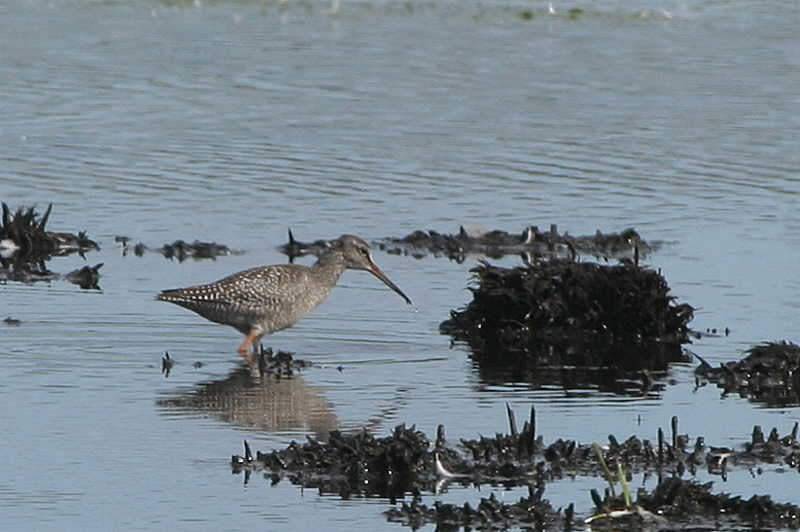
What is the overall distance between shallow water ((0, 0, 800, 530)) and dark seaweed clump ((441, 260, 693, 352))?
292 mm

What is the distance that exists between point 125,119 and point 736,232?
7.67 m

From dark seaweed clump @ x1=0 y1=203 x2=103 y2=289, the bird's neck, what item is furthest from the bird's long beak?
dark seaweed clump @ x1=0 y1=203 x2=103 y2=289

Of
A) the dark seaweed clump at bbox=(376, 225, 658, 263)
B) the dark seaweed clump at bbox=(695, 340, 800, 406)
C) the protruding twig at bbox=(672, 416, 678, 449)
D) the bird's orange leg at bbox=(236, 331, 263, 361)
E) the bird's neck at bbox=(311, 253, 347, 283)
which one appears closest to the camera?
the protruding twig at bbox=(672, 416, 678, 449)

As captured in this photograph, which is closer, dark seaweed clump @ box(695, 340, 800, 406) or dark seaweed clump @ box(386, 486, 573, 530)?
dark seaweed clump @ box(386, 486, 573, 530)

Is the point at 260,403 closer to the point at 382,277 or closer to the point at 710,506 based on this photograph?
the point at 382,277

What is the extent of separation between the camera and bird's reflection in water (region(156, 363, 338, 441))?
11492 mm

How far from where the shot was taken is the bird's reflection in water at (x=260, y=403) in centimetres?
1149

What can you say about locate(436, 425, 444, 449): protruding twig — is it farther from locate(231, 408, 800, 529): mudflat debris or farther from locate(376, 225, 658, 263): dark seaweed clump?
locate(376, 225, 658, 263): dark seaweed clump

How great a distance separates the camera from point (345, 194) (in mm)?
19328

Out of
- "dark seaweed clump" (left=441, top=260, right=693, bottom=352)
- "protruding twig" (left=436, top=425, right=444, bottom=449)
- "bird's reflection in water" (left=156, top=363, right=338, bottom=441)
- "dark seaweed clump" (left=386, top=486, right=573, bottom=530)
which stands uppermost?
"dark seaweed clump" (left=441, top=260, right=693, bottom=352)

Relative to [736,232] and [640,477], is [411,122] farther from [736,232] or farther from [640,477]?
[640,477]

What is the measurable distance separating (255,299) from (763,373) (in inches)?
126

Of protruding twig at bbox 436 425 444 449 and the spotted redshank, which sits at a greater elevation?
the spotted redshank

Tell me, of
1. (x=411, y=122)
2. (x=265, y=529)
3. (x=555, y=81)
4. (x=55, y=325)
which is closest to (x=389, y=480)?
(x=265, y=529)
